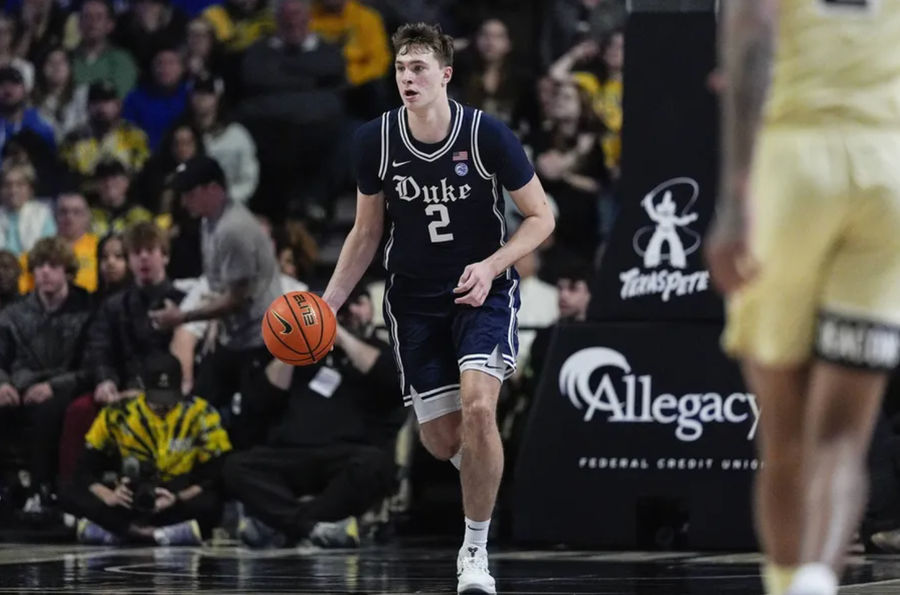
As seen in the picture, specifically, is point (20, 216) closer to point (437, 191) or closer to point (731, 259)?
point (437, 191)

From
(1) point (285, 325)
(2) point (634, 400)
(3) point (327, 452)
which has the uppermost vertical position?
(1) point (285, 325)

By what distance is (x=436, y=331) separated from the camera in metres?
8.32

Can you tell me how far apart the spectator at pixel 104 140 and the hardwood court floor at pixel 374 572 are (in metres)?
5.33

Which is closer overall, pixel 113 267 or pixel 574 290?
pixel 574 290

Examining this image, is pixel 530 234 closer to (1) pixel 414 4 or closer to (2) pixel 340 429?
(2) pixel 340 429

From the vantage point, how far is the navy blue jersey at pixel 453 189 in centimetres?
830

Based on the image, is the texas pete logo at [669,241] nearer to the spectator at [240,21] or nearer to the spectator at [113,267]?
the spectator at [113,267]

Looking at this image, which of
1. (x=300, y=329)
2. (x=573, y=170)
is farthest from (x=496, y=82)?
(x=300, y=329)

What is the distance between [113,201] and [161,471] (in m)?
3.90

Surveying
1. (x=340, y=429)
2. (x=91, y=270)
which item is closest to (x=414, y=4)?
(x=91, y=270)

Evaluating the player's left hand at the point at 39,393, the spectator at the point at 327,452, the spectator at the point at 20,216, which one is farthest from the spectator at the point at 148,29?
the spectator at the point at 327,452

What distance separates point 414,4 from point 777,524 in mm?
11688

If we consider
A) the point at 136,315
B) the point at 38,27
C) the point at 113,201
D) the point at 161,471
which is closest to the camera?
the point at 161,471

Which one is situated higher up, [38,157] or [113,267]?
[38,157]
